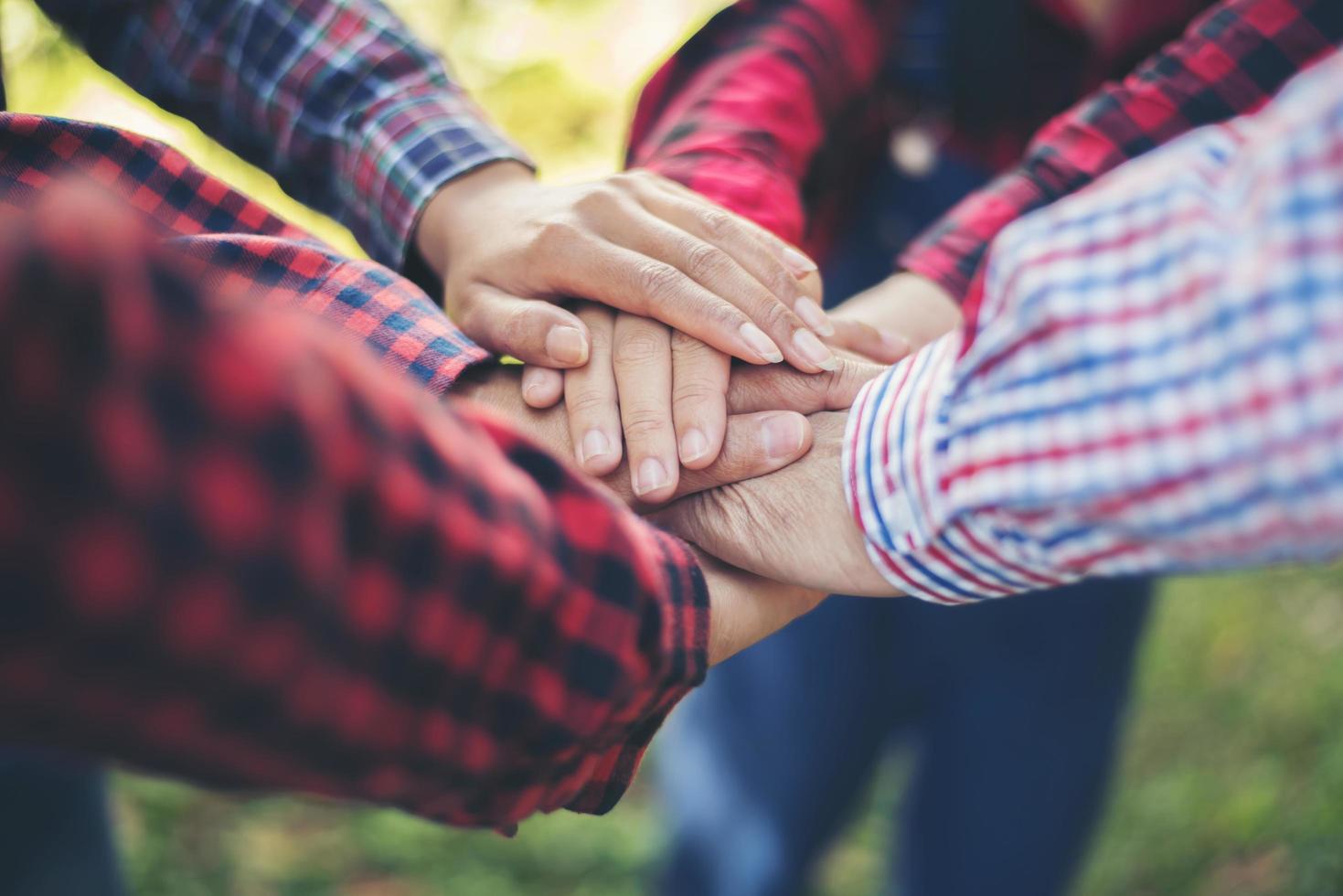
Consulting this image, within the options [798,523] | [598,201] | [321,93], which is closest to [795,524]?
[798,523]

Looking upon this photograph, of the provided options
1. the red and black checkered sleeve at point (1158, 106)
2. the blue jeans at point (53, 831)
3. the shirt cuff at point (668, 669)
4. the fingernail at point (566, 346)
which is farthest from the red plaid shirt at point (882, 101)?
the blue jeans at point (53, 831)

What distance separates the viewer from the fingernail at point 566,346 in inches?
37.9

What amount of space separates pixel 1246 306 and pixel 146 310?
0.58 metres

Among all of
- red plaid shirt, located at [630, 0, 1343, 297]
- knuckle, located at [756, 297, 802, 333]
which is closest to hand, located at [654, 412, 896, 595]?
knuckle, located at [756, 297, 802, 333]

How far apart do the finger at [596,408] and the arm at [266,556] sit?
28 centimetres

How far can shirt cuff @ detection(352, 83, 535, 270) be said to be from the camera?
1.12 m

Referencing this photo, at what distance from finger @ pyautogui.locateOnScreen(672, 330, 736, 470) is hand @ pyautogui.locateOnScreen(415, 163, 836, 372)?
2 centimetres

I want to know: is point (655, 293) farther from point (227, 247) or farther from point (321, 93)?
point (321, 93)

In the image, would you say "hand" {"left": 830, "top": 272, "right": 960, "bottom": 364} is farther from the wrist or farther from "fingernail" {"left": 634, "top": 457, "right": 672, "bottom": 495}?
the wrist

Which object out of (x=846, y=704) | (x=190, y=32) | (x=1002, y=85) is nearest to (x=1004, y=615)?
(x=846, y=704)

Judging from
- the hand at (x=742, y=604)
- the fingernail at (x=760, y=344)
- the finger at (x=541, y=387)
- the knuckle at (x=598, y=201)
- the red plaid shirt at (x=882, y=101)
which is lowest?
the hand at (x=742, y=604)

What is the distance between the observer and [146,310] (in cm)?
42

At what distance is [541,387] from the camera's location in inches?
38.3

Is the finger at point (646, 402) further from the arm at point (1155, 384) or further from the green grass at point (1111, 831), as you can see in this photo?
the green grass at point (1111, 831)
